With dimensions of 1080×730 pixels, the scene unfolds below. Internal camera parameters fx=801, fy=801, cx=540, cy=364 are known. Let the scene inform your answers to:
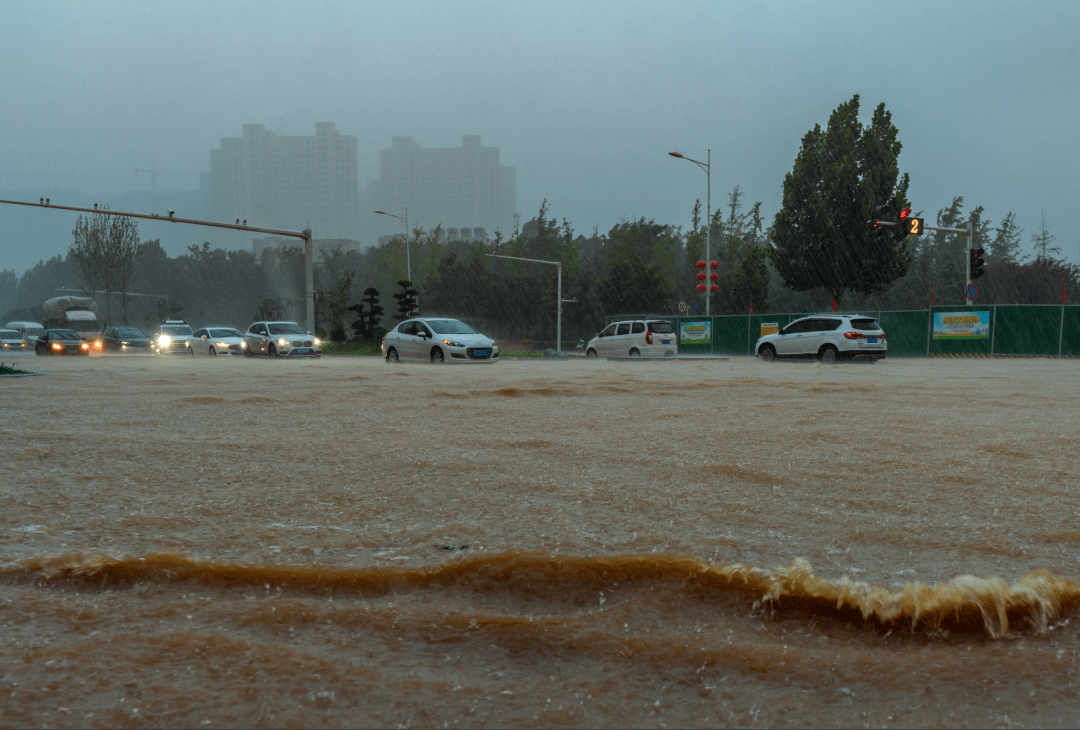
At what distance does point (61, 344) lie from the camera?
3225 centimetres

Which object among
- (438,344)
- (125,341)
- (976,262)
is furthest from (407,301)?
(976,262)

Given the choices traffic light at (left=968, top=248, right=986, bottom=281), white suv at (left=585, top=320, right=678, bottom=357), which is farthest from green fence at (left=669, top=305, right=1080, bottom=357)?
white suv at (left=585, top=320, right=678, bottom=357)

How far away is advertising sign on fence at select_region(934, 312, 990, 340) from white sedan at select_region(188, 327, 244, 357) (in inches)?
1043

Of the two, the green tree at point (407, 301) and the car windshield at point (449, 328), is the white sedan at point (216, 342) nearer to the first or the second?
the green tree at point (407, 301)

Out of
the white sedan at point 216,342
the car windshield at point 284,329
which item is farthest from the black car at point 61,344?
the car windshield at point 284,329

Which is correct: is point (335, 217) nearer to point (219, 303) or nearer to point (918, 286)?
point (219, 303)

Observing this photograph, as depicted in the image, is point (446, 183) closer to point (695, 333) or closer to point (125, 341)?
point (125, 341)

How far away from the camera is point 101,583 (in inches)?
94.0

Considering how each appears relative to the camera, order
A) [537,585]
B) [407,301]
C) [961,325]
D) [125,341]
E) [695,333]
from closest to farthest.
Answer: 1. [537,585]
2. [961,325]
3. [695,333]
4. [125,341]
5. [407,301]

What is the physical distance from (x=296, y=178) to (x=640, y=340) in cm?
15722

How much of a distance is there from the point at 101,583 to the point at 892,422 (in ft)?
19.9

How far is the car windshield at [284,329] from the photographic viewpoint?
99.8 feet

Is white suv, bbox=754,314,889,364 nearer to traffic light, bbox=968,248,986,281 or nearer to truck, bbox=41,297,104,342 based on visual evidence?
traffic light, bbox=968,248,986,281

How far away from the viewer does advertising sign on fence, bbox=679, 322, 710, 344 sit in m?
35.5
